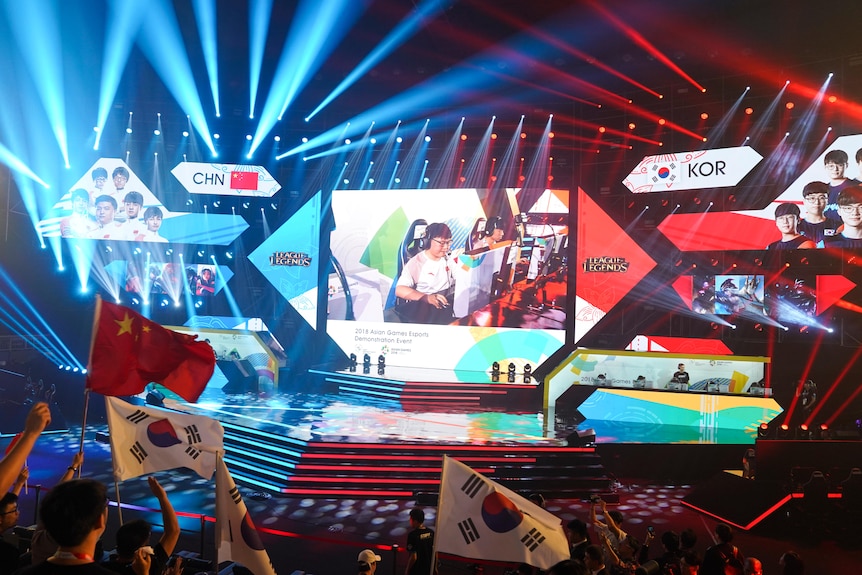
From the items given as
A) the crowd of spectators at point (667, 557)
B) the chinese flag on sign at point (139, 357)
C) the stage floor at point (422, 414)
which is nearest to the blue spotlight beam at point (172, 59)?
the stage floor at point (422, 414)

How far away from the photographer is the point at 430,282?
1792 centimetres

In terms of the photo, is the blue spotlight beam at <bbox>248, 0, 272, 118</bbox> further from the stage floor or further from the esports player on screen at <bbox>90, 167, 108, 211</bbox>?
the stage floor

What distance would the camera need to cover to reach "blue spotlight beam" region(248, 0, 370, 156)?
532 inches

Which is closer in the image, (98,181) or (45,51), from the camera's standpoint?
(45,51)

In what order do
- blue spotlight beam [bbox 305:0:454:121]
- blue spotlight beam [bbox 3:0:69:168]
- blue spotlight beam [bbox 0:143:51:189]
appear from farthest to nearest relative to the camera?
blue spotlight beam [bbox 0:143:51:189] < blue spotlight beam [bbox 3:0:69:168] < blue spotlight beam [bbox 305:0:454:121]

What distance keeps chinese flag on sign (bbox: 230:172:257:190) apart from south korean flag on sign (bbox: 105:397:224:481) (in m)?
14.9

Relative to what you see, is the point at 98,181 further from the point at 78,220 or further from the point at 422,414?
the point at 422,414

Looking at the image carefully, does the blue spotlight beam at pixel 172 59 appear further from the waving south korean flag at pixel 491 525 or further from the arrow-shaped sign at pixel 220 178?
the waving south korean flag at pixel 491 525

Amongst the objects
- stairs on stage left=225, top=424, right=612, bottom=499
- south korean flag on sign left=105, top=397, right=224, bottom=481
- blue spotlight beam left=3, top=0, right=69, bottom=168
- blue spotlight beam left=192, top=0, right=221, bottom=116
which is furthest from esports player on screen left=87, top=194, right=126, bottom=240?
south korean flag on sign left=105, top=397, right=224, bottom=481

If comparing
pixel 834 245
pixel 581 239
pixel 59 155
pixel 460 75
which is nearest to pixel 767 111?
pixel 834 245

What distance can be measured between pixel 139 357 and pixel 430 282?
13053mm

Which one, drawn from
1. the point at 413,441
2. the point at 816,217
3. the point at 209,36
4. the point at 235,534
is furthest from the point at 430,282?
the point at 235,534

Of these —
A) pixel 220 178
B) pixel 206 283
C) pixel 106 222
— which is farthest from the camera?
pixel 220 178

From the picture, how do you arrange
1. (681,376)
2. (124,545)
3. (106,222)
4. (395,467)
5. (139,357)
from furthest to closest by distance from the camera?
(106,222)
(681,376)
(395,467)
(139,357)
(124,545)
